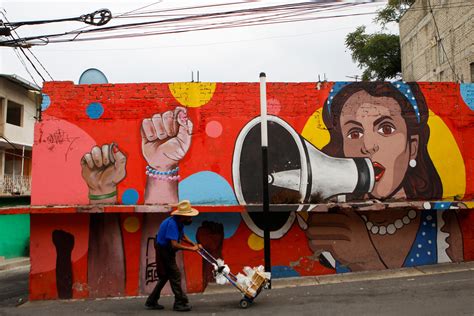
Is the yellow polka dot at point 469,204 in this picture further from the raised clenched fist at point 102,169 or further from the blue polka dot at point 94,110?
the blue polka dot at point 94,110

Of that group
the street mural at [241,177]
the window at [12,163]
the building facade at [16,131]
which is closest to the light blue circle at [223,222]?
the street mural at [241,177]

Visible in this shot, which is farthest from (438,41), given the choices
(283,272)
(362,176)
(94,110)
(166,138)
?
(94,110)

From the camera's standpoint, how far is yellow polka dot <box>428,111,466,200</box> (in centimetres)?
805

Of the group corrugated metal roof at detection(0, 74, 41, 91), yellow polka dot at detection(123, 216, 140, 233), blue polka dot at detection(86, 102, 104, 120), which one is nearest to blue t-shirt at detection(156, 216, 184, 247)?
yellow polka dot at detection(123, 216, 140, 233)

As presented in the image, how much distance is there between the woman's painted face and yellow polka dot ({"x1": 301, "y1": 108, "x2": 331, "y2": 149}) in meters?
0.37

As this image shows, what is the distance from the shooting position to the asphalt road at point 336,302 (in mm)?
5465

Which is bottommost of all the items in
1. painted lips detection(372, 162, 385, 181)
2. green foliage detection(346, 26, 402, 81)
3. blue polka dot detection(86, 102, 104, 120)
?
painted lips detection(372, 162, 385, 181)

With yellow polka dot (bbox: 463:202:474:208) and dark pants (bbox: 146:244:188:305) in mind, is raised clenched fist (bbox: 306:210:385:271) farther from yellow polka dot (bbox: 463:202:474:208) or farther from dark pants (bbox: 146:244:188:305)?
dark pants (bbox: 146:244:188:305)

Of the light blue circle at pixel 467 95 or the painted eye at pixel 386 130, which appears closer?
the painted eye at pixel 386 130

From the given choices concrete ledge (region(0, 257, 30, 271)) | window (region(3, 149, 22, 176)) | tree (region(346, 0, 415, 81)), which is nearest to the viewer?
concrete ledge (region(0, 257, 30, 271))

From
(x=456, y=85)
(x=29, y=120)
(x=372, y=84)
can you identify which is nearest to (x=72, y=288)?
(x=372, y=84)

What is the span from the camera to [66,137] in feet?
25.8

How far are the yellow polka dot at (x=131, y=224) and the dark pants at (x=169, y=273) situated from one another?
163cm

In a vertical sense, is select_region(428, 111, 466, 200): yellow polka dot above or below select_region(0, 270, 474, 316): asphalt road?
above
